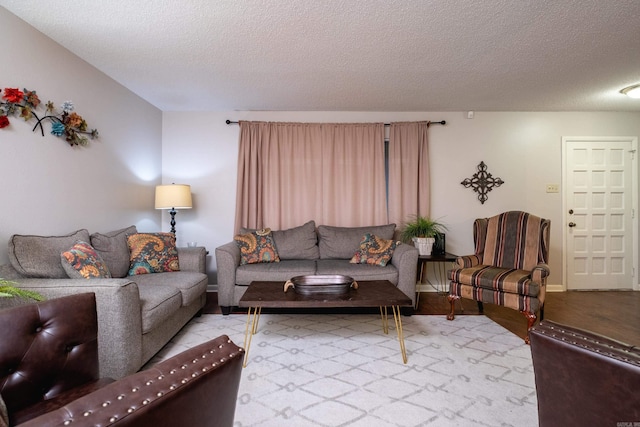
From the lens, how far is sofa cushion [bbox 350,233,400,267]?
127 inches

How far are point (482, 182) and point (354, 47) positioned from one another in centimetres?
267

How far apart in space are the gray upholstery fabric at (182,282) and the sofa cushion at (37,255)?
0.53m

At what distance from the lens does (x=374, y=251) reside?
3.31 meters

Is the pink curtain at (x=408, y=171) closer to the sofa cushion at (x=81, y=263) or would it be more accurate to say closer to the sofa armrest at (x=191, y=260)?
the sofa armrest at (x=191, y=260)

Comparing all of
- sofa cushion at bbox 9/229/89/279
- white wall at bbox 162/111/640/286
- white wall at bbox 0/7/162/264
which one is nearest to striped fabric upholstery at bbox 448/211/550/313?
white wall at bbox 162/111/640/286

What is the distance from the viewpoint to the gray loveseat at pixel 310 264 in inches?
118

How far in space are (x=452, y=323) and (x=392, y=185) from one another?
182 centimetres

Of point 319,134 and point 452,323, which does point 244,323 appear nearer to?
point 452,323

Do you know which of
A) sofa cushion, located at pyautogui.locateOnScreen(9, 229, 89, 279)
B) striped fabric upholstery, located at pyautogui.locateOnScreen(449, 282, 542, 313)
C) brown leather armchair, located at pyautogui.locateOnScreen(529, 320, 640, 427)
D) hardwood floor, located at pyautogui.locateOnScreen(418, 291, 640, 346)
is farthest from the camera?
hardwood floor, located at pyautogui.locateOnScreen(418, 291, 640, 346)

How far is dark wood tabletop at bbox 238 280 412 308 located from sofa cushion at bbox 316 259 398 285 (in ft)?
2.20

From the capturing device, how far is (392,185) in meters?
3.96

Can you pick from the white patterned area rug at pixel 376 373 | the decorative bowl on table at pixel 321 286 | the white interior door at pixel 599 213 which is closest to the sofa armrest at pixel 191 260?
the white patterned area rug at pixel 376 373

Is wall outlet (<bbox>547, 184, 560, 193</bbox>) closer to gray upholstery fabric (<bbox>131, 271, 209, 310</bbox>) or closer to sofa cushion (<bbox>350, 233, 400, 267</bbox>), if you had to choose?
sofa cushion (<bbox>350, 233, 400, 267</bbox>)

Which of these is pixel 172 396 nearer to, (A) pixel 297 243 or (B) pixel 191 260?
(B) pixel 191 260
